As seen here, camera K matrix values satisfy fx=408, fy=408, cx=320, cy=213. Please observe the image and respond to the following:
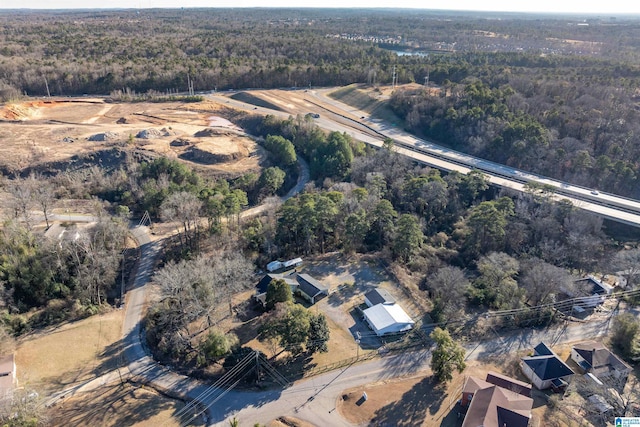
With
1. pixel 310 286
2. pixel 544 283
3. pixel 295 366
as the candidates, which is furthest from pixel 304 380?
pixel 544 283

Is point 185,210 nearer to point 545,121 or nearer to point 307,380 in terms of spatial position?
point 307,380

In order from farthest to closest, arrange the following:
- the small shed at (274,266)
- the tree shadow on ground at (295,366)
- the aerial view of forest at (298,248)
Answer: the small shed at (274,266) → the tree shadow on ground at (295,366) → the aerial view of forest at (298,248)

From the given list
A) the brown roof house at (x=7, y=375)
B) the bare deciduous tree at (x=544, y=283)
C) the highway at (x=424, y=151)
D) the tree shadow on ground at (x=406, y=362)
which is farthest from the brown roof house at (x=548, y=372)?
the brown roof house at (x=7, y=375)

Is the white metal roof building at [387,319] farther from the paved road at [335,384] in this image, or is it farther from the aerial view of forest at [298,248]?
the paved road at [335,384]

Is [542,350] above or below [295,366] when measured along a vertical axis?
above

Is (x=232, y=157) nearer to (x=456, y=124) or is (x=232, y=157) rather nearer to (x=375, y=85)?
(x=456, y=124)

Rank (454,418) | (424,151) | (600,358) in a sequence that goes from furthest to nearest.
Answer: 1. (424,151)
2. (600,358)
3. (454,418)
